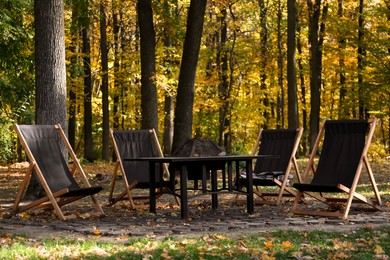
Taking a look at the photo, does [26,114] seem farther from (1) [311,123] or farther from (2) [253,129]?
(2) [253,129]

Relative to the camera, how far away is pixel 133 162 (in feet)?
33.3

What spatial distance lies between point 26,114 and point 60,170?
10.2 metres

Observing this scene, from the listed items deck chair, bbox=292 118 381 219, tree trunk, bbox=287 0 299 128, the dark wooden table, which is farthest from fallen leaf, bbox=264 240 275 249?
tree trunk, bbox=287 0 299 128

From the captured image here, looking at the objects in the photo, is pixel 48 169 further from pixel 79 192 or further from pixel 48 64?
pixel 48 64

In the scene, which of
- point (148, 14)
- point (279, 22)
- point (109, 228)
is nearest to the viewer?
point (109, 228)

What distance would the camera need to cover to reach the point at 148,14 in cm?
1583

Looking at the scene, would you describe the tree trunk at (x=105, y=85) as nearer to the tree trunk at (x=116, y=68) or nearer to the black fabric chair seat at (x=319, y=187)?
the tree trunk at (x=116, y=68)

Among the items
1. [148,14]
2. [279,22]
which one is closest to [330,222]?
[148,14]

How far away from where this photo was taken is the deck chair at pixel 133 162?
9.77 m

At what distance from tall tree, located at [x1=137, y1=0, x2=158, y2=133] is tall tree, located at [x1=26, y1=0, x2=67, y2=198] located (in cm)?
505

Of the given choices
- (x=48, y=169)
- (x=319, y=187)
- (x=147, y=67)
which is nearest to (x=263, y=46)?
(x=147, y=67)

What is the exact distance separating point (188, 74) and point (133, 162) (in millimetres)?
5684

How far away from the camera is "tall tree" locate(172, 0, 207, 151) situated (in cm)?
1538

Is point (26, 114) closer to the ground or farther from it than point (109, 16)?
closer to the ground
